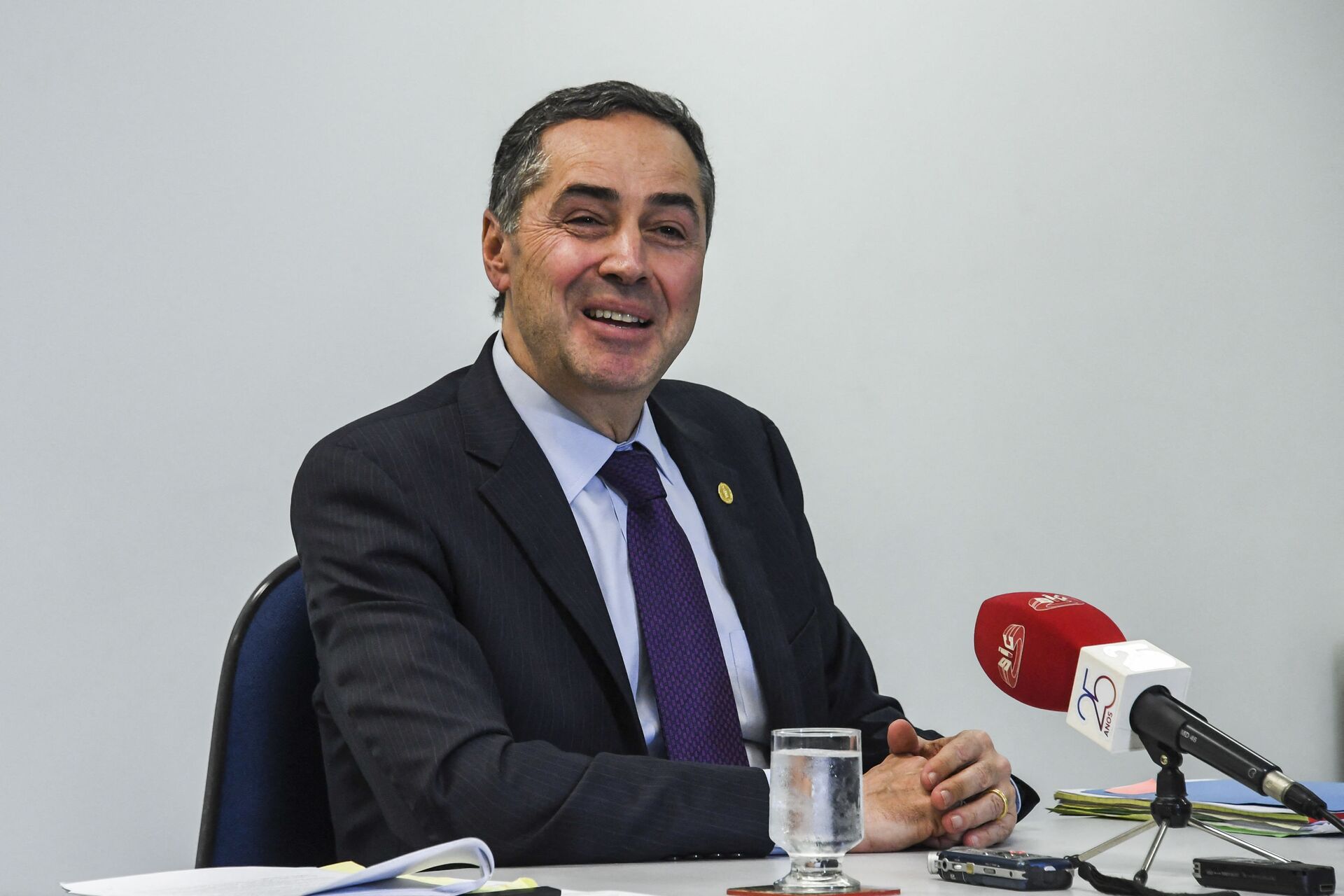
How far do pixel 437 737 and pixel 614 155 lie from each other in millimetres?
872

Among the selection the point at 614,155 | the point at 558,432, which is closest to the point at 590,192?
the point at 614,155

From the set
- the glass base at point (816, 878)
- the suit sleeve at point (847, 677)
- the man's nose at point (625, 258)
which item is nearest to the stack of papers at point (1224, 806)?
the suit sleeve at point (847, 677)

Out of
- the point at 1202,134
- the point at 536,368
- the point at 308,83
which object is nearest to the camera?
the point at 536,368

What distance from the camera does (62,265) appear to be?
206cm

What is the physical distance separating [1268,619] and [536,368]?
2.36 m

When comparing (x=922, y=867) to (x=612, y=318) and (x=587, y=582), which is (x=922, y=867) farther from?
(x=612, y=318)

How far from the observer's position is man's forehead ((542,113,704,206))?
72.4 inches

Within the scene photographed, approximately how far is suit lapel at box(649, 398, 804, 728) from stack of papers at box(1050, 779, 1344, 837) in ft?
1.26

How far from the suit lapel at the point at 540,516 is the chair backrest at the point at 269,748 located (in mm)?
268

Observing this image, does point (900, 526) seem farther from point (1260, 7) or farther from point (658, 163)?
point (1260, 7)

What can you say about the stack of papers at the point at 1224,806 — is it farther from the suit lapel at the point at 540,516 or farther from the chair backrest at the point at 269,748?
the chair backrest at the point at 269,748

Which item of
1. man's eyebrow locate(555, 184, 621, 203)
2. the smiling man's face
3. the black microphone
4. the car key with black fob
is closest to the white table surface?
the car key with black fob

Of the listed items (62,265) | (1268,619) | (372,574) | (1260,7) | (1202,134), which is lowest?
(1268,619)

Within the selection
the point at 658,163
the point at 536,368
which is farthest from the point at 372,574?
the point at 658,163
